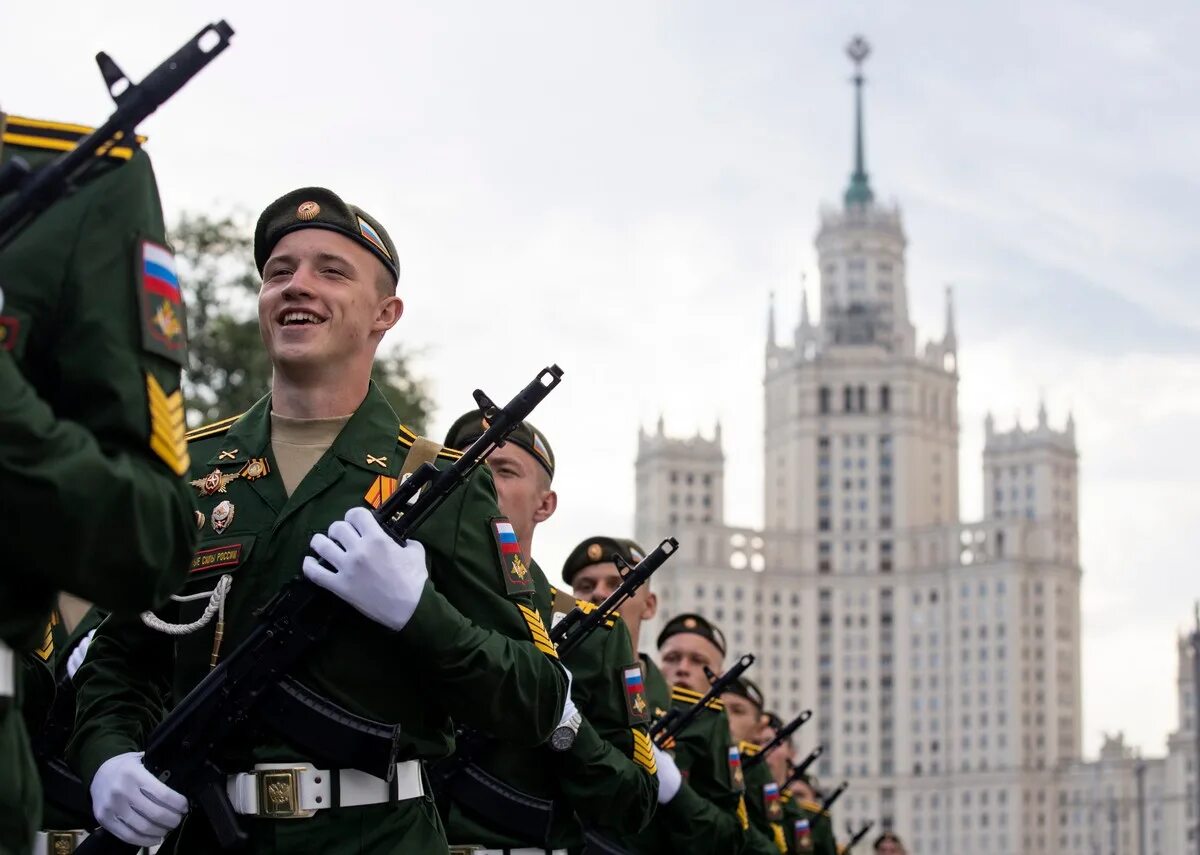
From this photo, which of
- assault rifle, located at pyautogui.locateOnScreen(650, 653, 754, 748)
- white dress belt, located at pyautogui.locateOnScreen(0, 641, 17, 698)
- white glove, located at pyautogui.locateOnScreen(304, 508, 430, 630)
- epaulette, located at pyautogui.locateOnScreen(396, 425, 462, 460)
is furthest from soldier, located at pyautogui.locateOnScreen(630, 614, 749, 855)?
white dress belt, located at pyautogui.locateOnScreen(0, 641, 17, 698)

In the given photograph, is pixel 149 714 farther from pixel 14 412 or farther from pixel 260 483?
pixel 14 412

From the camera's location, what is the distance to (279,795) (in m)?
5.52

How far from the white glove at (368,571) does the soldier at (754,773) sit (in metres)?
8.09

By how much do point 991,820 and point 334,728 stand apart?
137 m

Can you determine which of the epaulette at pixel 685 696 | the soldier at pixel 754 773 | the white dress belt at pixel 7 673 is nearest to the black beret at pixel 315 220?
the white dress belt at pixel 7 673

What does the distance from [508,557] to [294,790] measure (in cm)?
93

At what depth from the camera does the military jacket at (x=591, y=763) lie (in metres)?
7.99

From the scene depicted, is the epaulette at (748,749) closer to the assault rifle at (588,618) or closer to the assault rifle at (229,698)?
the assault rifle at (588,618)

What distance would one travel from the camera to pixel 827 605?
488 feet

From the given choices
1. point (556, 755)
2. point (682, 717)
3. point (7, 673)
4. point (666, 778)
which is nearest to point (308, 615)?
point (7, 673)

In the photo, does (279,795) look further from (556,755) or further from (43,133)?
(556,755)

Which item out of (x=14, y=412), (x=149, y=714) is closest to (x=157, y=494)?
(x=14, y=412)

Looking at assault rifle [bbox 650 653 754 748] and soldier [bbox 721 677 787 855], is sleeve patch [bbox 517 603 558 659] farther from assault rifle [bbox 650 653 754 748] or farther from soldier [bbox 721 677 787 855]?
soldier [bbox 721 677 787 855]

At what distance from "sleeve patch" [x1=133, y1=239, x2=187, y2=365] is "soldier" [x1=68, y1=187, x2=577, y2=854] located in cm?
149
